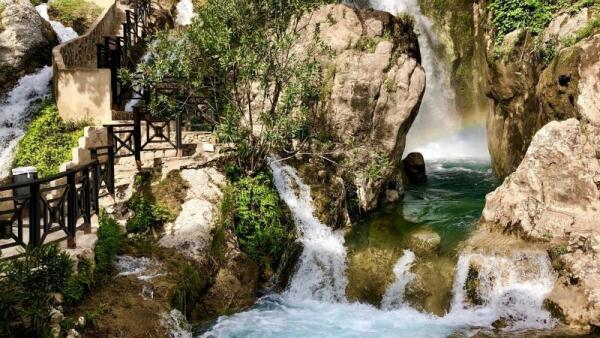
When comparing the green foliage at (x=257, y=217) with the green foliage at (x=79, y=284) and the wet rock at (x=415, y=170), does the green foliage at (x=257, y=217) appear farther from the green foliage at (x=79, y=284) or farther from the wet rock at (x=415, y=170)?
the wet rock at (x=415, y=170)

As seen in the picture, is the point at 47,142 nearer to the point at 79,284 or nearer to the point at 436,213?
the point at 79,284

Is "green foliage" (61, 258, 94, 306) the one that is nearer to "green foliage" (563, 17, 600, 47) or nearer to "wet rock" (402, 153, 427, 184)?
"green foliage" (563, 17, 600, 47)

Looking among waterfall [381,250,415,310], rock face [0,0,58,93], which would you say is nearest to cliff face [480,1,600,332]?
waterfall [381,250,415,310]

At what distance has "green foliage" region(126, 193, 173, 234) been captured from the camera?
37.5 feet

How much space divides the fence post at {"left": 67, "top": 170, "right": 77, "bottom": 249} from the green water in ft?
26.0

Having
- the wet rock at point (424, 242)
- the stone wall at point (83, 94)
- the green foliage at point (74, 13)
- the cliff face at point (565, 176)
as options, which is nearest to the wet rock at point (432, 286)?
the wet rock at point (424, 242)

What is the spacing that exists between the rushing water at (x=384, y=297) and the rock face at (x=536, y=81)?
14.4 ft

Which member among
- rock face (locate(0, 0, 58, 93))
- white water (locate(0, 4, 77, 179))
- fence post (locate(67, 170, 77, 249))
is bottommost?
fence post (locate(67, 170, 77, 249))

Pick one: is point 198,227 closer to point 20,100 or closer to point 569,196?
point 569,196

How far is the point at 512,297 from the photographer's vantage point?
11.4m

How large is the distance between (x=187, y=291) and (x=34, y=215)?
3.74 meters

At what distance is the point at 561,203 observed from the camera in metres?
13.1

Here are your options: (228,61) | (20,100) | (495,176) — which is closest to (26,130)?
(20,100)

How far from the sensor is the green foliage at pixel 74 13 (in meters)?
23.8
